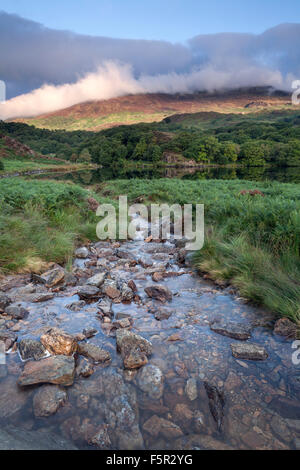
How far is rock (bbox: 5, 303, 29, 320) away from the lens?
12.5 feet

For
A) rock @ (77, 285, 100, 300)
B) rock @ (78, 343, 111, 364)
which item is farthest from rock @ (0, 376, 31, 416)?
rock @ (77, 285, 100, 300)

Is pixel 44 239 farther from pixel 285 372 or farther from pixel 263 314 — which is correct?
pixel 285 372

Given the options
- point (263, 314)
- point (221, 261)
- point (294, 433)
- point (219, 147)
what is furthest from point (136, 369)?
point (219, 147)

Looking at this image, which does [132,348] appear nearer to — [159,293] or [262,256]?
[159,293]

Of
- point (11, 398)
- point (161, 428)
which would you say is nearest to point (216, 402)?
point (161, 428)

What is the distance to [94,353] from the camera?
3045 millimetres

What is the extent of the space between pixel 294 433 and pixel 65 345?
7.85ft

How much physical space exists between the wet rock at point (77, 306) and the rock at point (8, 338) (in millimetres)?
965

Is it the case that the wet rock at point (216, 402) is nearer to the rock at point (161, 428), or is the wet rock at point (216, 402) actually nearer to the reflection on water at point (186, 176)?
the rock at point (161, 428)

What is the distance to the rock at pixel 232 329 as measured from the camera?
11.4ft

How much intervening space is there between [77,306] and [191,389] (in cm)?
A: 236

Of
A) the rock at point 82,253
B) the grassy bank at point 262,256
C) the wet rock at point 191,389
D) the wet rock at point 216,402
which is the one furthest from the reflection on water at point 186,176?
the wet rock at point 216,402

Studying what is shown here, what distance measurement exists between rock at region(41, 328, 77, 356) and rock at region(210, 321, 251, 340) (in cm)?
191

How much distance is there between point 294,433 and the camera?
2.13 m
